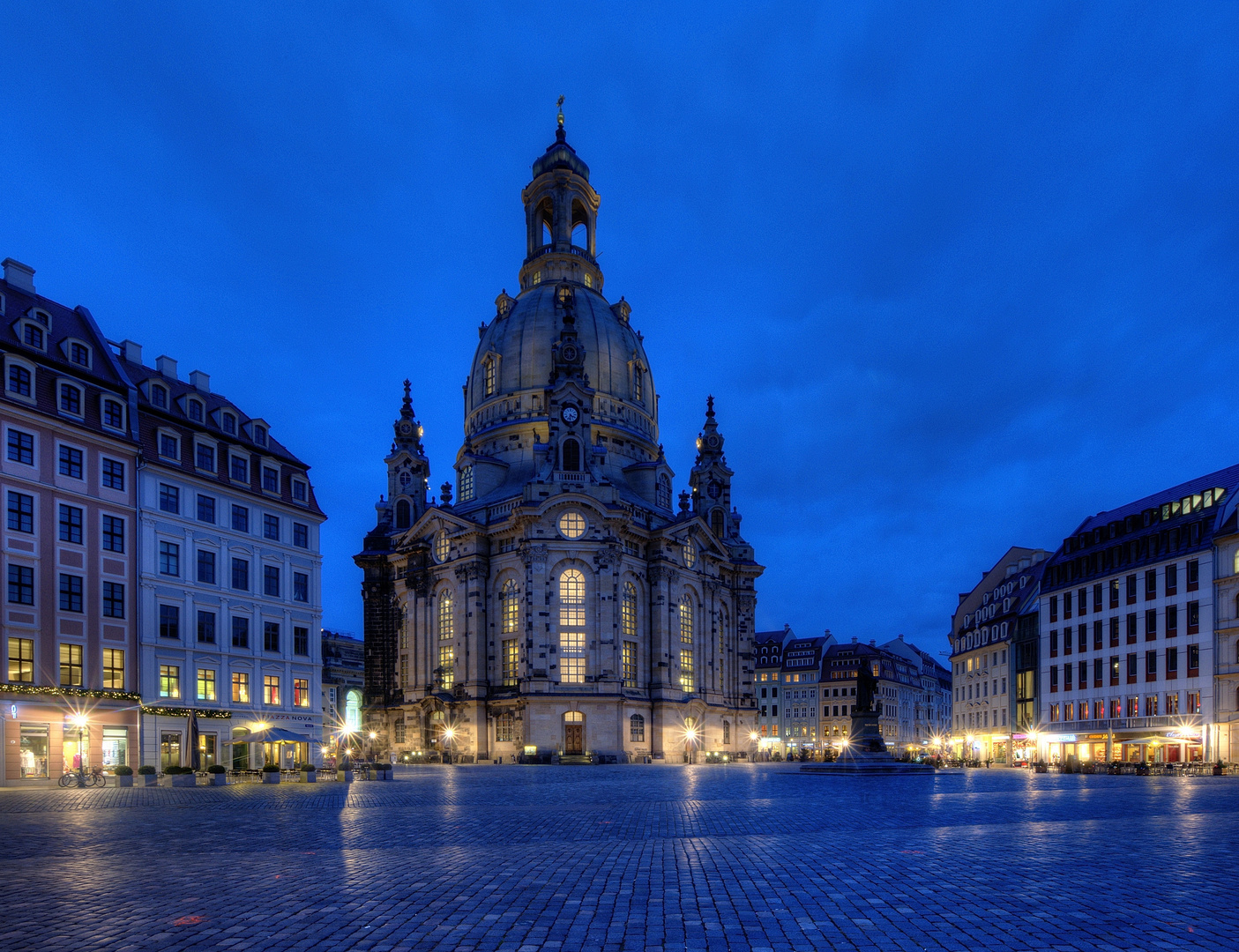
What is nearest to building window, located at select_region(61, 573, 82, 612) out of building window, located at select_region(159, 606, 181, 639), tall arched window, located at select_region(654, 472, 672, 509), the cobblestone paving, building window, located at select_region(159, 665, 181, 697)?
building window, located at select_region(159, 606, 181, 639)

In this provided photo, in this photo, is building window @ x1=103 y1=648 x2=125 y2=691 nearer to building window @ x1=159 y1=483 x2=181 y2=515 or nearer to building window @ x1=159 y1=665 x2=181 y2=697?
building window @ x1=159 y1=665 x2=181 y2=697

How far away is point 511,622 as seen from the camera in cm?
8869

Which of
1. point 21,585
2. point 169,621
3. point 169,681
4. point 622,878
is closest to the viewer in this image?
point 622,878

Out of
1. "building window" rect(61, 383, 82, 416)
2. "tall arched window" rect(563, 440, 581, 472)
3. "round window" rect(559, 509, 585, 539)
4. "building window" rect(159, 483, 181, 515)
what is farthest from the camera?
"tall arched window" rect(563, 440, 581, 472)

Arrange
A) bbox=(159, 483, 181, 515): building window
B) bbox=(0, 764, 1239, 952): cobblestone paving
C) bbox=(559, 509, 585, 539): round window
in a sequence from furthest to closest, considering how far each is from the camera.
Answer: bbox=(559, 509, 585, 539): round window → bbox=(159, 483, 181, 515): building window → bbox=(0, 764, 1239, 952): cobblestone paving

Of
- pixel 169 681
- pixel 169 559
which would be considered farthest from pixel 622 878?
pixel 169 559

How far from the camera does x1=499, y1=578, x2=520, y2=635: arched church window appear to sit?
290ft

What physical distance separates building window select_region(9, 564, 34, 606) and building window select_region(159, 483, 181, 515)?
300 inches

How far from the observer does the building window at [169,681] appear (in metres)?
47.5

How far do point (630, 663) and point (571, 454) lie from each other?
1993 cm

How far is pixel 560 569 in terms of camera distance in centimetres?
8681

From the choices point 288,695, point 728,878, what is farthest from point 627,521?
point 728,878

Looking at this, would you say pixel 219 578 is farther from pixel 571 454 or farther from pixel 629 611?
pixel 629 611

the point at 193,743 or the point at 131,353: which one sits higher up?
the point at 131,353
